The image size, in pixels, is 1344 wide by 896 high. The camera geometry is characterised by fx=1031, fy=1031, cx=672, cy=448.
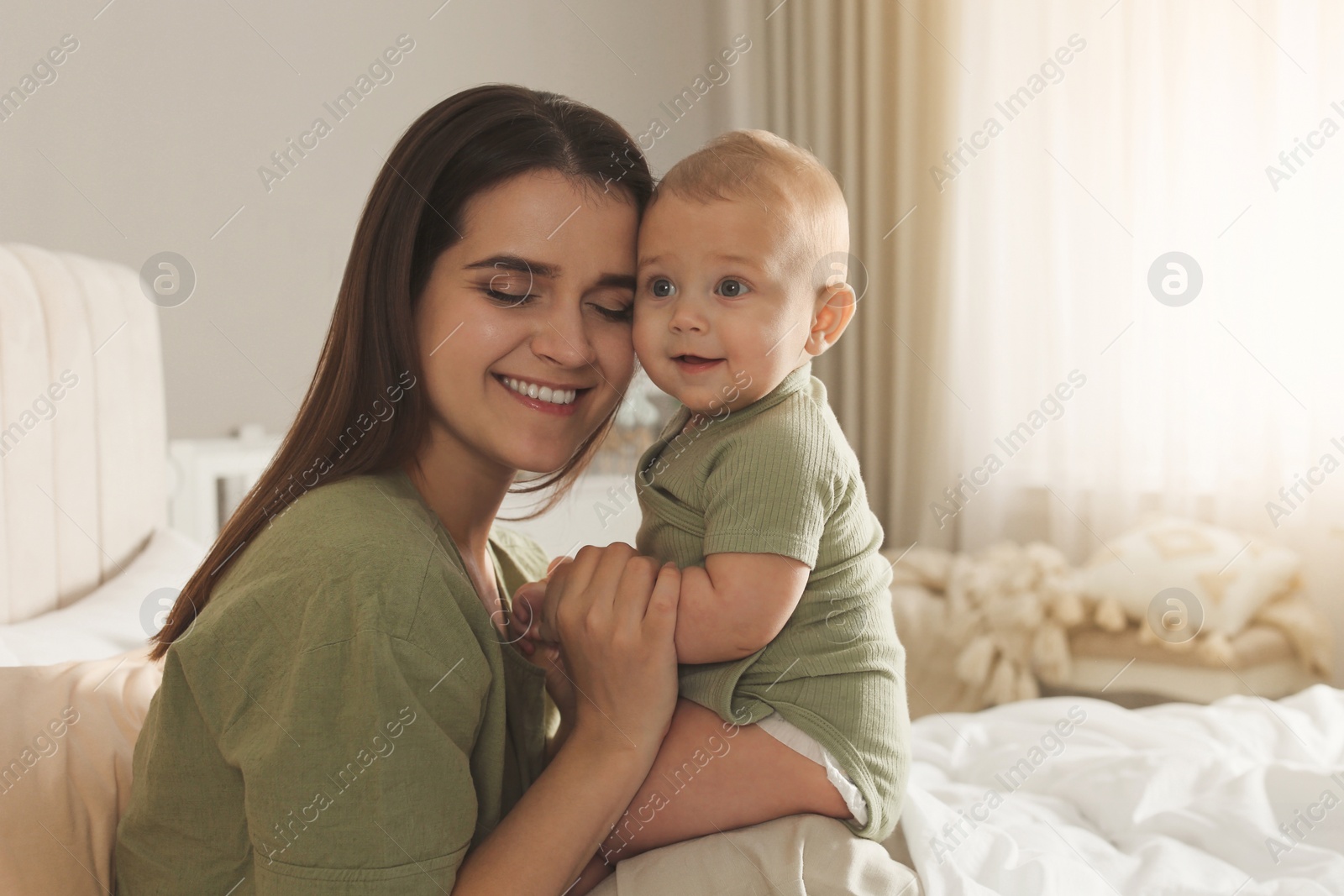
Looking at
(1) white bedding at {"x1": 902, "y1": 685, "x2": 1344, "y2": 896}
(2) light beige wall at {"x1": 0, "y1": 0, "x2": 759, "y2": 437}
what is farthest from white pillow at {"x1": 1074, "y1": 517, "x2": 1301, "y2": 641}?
(2) light beige wall at {"x1": 0, "y1": 0, "x2": 759, "y2": 437}

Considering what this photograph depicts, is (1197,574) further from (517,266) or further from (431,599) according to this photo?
(431,599)

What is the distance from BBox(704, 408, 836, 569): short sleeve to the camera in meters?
0.99

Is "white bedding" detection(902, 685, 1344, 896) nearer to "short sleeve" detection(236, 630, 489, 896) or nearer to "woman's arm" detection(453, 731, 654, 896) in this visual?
"woman's arm" detection(453, 731, 654, 896)

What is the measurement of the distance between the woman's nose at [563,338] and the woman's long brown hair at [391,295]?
5.0 inches

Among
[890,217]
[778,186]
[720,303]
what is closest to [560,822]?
[720,303]

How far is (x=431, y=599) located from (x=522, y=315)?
0.33 m

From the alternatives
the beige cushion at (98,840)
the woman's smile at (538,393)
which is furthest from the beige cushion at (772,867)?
the woman's smile at (538,393)

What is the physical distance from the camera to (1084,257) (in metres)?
3.40

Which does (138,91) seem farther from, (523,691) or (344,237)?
(523,691)

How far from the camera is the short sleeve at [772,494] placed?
3.26 feet

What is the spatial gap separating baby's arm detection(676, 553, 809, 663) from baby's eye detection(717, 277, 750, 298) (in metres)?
0.28

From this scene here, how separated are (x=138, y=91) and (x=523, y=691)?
212cm

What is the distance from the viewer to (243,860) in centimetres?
91

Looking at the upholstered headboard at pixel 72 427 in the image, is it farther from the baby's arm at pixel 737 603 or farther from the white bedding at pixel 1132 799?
the white bedding at pixel 1132 799
